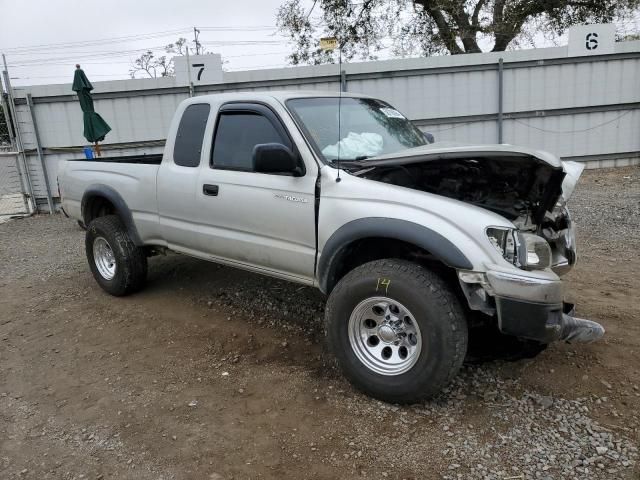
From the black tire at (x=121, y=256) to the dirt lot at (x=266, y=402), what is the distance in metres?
0.20

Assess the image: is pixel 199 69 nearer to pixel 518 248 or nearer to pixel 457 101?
pixel 457 101

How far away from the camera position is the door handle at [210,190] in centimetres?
422

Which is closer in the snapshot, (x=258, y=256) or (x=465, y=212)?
(x=465, y=212)

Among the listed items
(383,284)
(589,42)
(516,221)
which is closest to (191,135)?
(383,284)

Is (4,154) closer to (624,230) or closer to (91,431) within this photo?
(91,431)

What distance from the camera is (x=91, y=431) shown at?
318cm

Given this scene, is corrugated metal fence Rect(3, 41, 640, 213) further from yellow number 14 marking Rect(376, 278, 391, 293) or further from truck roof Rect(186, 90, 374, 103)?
yellow number 14 marking Rect(376, 278, 391, 293)

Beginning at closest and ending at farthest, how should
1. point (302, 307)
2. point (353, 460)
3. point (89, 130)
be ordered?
Answer: point (353, 460)
point (302, 307)
point (89, 130)

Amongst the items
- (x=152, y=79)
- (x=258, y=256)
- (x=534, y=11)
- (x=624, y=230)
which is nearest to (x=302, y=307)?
(x=258, y=256)

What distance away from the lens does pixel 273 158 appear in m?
3.50

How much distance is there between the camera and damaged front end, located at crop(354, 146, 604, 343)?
2.85 metres

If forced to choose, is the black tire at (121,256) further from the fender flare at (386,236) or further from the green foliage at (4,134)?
the green foliage at (4,134)

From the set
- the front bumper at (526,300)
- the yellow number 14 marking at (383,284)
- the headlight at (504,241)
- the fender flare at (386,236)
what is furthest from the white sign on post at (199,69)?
the front bumper at (526,300)

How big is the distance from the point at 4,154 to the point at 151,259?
6.75 metres
